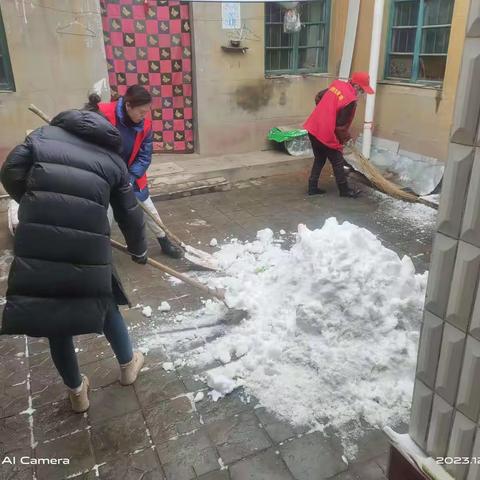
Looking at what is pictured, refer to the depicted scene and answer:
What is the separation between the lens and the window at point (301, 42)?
8031 mm

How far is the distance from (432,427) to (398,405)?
3.76 ft

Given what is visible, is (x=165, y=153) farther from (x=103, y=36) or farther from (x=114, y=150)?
(x=114, y=150)

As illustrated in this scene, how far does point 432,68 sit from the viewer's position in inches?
271

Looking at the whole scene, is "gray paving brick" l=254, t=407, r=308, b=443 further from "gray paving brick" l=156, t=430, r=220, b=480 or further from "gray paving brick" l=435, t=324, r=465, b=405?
"gray paving brick" l=435, t=324, r=465, b=405

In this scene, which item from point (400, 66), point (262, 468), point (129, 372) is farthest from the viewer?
point (400, 66)

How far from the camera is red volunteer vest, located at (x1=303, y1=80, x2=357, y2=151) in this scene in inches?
240

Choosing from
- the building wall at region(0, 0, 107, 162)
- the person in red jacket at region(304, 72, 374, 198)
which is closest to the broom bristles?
the person in red jacket at region(304, 72, 374, 198)

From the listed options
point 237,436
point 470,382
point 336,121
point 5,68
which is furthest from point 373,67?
point 470,382

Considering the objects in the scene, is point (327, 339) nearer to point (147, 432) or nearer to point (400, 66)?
point (147, 432)

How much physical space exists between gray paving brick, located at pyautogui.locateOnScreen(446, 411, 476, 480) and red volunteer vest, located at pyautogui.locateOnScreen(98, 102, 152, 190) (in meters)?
3.32

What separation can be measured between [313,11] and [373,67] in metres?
1.89

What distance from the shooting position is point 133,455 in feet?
8.32

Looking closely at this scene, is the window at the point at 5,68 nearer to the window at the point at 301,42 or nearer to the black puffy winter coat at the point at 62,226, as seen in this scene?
the window at the point at 301,42

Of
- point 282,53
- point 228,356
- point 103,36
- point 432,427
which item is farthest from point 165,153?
point 432,427
